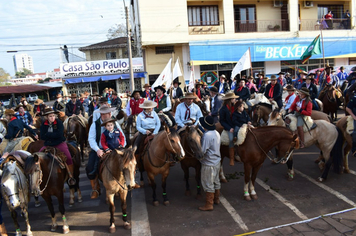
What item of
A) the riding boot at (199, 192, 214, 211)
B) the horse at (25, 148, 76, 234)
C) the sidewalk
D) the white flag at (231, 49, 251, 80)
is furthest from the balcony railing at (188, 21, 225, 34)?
the sidewalk

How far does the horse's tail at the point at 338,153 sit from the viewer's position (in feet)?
24.4

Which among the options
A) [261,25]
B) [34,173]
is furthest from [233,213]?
[261,25]

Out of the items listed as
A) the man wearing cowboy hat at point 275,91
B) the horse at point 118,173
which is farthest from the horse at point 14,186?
the man wearing cowboy hat at point 275,91

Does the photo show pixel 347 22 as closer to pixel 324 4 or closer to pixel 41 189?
pixel 324 4

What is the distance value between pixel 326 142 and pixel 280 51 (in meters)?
19.8

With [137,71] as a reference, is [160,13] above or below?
above

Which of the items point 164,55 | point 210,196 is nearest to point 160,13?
point 164,55

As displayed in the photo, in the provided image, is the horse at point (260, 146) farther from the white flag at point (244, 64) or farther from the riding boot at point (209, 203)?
the white flag at point (244, 64)

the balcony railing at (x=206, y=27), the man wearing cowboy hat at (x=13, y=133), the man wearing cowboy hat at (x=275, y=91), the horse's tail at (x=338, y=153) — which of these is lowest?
the horse's tail at (x=338, y=153)

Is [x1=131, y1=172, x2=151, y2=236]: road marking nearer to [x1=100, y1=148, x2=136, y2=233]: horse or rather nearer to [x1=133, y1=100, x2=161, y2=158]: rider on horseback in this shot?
[x1=100, y1=148, x2=136, y2=233]: horse

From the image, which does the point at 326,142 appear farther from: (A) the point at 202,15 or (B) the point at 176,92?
(A) the point at 202,15

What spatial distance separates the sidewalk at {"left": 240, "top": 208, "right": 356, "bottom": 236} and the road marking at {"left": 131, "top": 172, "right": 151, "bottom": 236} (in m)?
2.11

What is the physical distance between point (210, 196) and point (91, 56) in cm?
3142

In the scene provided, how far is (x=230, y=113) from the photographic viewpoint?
725 centimetres
